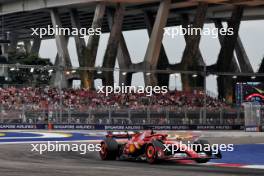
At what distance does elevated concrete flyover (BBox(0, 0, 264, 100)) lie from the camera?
67.2 metres

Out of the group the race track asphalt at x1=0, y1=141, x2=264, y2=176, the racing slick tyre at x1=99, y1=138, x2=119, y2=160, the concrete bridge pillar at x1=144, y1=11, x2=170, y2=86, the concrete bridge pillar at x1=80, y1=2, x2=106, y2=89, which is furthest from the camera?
the concrete bridge pillar at x1=144, y1=11, x2=170, y2=86

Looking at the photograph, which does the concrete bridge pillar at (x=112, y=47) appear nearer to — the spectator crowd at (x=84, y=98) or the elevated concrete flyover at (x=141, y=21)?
the elevated concrete flyover at (x=141, y=21)

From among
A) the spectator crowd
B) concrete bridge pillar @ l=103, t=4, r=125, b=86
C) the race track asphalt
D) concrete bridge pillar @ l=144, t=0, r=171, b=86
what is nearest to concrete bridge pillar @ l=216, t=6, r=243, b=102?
concrete bridge pillar @ l=144, t=0, r=171, b=86

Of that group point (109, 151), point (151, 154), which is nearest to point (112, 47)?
point (109, 151)

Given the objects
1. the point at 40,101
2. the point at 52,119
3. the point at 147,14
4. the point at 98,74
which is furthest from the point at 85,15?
the point at 52,119

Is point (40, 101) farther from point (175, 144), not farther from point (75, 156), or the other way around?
point (175, 144)

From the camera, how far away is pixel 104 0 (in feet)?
217

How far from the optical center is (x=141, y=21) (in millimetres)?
86500

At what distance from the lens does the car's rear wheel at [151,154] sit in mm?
18672

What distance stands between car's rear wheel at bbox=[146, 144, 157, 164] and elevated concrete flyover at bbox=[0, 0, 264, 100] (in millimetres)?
45530

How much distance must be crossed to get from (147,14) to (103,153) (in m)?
57.8

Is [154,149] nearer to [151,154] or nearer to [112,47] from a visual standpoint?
[151,154]

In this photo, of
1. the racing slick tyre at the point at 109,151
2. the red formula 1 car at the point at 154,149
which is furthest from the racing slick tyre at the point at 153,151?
the racing slick tyre at the point at 109,151

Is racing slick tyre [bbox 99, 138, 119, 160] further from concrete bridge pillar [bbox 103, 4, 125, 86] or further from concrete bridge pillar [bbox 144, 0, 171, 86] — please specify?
concrete bridge pillar [bbox 103, 4, 125, 86]
